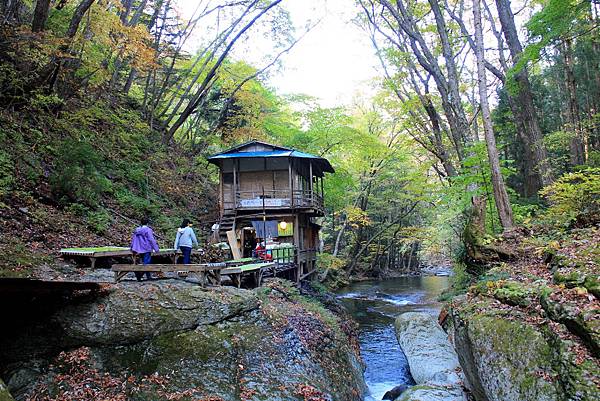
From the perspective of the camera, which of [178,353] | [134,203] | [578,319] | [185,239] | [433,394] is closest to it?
[578,319]

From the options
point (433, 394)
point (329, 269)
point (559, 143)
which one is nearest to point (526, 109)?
point (559, 143)

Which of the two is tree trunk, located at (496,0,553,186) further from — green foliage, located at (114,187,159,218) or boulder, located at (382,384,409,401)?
green foliage, located at (114,187,159,218)

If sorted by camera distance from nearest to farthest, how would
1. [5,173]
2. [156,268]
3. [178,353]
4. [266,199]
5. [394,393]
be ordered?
[178,353], [156,268], [394,393], [5,173], [266,199]

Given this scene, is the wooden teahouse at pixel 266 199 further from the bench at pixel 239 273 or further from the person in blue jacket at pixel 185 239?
the person in blue jacket at pixel 185 239

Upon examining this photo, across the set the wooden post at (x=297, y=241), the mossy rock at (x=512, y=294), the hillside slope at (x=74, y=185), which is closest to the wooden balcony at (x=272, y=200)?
the wooden post at (x=297, y=241)

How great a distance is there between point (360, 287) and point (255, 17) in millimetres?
23063

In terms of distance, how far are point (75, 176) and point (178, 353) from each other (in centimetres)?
840

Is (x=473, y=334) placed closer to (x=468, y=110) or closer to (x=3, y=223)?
(x=3, y=223)

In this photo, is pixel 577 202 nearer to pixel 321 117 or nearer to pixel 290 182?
pixel 290 182

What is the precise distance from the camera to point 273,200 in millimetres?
20953

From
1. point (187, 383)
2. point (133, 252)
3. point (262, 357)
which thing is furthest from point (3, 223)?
point (262, 357)

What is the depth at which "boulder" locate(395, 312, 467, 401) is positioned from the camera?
27.1ft

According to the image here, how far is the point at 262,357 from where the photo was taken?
793cm

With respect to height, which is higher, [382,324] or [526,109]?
[526,109]
